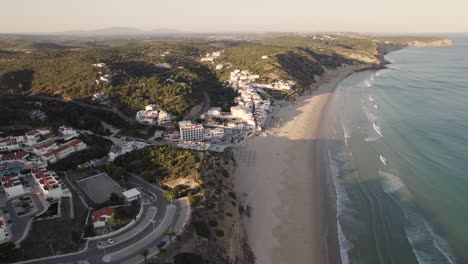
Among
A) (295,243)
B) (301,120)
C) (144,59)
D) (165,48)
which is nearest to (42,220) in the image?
(295,243)

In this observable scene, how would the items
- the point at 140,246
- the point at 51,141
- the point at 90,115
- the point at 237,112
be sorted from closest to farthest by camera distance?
the point at 140,246
the point at 51,141
the point at 90,115
the point at 237,112

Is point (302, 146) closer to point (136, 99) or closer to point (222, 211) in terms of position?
point (222, 211)

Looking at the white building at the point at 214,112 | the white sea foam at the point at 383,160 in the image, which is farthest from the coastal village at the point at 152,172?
the white sea foam at the point at 383,160

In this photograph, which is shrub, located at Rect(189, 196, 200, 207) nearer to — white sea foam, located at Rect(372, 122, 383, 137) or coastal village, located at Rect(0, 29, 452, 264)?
coastal village, located at Rect(0, 29, 452, 264)

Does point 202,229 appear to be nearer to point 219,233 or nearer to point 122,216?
point 219,233

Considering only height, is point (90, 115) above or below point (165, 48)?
below

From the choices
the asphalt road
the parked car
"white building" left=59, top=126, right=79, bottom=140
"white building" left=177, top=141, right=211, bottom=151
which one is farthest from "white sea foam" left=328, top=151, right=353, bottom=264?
"white building" left=59, top=126, right=79, bottom=140
